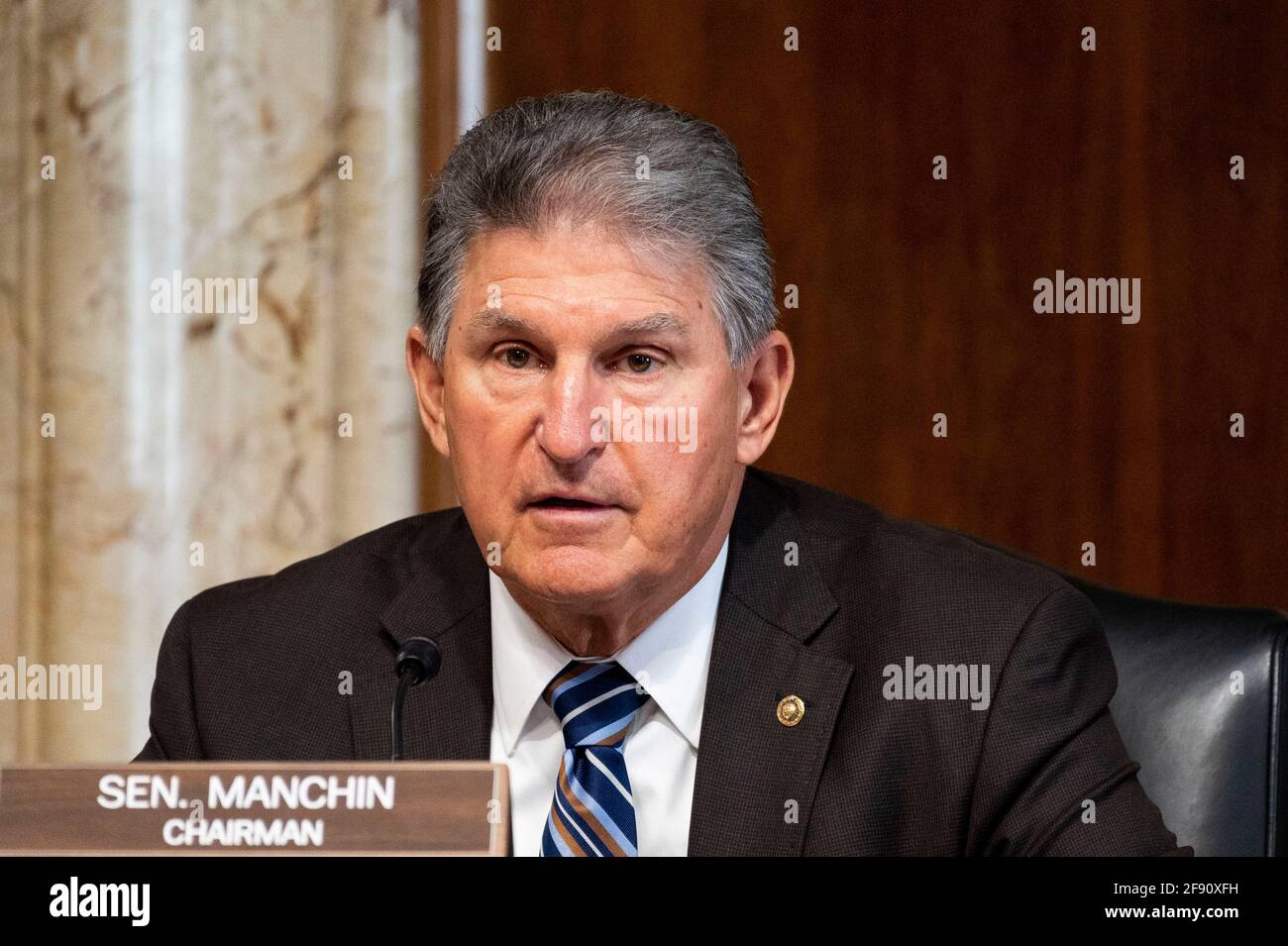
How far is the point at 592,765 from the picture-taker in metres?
1.58

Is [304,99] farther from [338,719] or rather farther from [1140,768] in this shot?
[1140,768]

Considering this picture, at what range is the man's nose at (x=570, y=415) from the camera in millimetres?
1455

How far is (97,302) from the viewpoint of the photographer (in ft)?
8.64

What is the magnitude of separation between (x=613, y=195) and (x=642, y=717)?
593 millimetres

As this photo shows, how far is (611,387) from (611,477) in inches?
3.9

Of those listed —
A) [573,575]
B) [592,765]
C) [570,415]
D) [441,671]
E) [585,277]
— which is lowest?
[592,765]

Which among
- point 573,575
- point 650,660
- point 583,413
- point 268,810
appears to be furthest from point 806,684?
point 268,810

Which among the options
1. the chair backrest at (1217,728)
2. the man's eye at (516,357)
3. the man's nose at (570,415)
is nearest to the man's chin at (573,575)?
the man's nose at (570,415)

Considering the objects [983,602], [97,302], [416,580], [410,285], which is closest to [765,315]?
[983,602]

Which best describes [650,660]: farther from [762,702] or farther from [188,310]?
[188,310]

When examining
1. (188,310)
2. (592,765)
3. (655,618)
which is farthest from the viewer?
(188,310)

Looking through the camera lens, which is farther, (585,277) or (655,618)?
(655,618)

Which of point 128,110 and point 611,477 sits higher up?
point 128,110

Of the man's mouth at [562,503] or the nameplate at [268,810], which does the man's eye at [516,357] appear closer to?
the man's mouth at [562,503]
